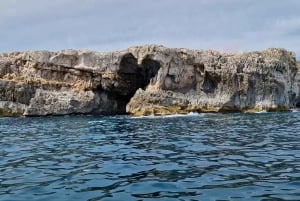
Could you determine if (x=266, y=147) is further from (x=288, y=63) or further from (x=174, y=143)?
(x=288, y=63)

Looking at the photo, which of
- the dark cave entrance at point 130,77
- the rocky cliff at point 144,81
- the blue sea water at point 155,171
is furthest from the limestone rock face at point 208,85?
the blue sea water at point 155,171

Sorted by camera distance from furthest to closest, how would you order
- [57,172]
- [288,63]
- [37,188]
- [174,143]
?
[288,63]
[174,143]
[57,172]
[37,188]

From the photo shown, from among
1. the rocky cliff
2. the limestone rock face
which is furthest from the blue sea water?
the rocky cliff

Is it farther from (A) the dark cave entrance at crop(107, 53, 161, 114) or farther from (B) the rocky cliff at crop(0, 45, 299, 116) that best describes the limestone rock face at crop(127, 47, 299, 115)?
(A) the dark cave entrance at crop(107, 53, 161, 114)

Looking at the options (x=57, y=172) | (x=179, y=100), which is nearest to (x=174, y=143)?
(x=57, y=172)

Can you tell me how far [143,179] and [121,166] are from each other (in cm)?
236

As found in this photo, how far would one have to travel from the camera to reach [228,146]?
18344 mm

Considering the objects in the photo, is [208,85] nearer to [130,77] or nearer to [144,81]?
[144,81]

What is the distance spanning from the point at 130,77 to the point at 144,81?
2.24m

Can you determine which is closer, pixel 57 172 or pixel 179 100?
pixel 57 172

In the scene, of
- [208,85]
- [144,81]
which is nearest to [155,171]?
[208,85]

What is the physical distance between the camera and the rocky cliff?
56375mm

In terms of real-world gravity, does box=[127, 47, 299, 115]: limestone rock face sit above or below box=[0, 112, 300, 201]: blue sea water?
above

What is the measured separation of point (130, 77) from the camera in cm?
6381
